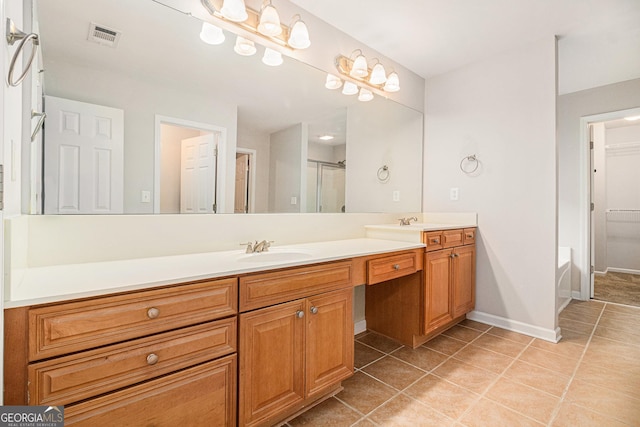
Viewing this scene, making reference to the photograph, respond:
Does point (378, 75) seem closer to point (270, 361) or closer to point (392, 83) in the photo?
point (392, 83)

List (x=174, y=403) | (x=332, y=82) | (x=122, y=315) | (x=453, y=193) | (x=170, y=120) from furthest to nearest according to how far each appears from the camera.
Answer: (x=453, y=193), (x=332, y=82), (x=170, y=120), (x=174, y=403), (x=122, y=315)

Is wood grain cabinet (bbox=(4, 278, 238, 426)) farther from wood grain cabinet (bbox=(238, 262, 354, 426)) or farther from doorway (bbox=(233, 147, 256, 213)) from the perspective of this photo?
doorway (bbox=(233, 147, 256, 213))

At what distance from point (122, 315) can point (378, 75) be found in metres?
2.35

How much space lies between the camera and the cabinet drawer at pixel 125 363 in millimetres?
845

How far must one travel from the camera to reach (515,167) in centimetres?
252

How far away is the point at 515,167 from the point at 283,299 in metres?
2.27

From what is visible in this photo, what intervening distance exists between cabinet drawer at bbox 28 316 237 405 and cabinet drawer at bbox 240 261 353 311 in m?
0.12

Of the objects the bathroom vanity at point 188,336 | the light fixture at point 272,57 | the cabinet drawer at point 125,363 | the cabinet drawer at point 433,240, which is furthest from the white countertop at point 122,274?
the light fixture at point 272,57

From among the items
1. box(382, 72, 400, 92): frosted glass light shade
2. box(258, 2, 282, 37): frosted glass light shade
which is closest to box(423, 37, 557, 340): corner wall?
box(382, 72, 400, 92): frosted glass light shade

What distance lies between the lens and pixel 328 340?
5.07 feet

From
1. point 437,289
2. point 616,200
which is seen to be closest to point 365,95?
point 437,289

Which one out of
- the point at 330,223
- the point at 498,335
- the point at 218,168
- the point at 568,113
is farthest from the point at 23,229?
the point at 568,113

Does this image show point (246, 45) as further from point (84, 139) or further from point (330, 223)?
point (330, 223)

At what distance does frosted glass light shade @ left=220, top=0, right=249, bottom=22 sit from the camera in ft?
5.26
